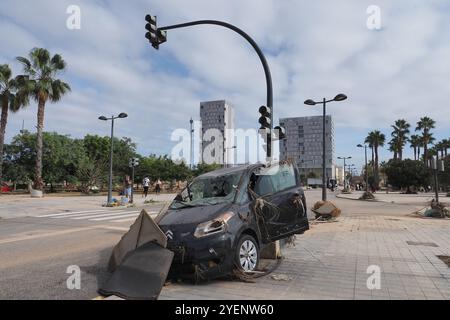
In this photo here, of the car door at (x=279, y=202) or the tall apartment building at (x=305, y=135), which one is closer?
the car door at (x=279, y=202)

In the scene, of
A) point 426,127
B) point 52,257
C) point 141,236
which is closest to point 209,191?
point 141,236

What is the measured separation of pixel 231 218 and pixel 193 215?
595 mm

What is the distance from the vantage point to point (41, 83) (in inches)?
1286

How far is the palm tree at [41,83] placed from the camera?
32719mm

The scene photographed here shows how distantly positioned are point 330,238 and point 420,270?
3835 mm

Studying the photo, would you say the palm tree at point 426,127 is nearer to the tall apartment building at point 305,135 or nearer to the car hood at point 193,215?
the tall apartment building at point 305,135

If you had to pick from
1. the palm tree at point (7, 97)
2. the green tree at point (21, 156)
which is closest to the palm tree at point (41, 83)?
Result: the palm tree at point (7, 97)

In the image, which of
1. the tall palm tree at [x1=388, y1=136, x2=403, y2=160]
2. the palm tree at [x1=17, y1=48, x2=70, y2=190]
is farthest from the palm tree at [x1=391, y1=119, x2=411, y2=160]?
the palm tree at [x1=17, y1=48, x2=70, y2=190]

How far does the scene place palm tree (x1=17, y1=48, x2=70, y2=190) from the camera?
107 ft

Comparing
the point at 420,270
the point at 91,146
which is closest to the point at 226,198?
the point at 420,270

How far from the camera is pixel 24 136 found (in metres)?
45.8
